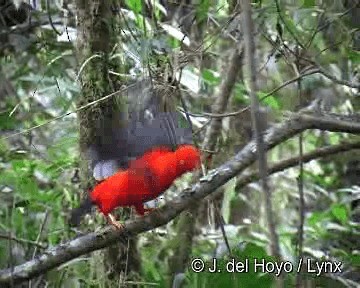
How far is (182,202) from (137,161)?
0.50 ft

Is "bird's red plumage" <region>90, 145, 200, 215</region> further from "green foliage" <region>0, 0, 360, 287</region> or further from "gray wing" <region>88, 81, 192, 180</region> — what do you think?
"green foliage" <region>0, 0, 360, 287</region>

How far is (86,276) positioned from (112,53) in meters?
0.70

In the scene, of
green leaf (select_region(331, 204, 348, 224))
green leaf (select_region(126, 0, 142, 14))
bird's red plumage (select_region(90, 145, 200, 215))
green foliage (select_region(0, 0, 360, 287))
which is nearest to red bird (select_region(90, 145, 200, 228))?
bird's red plumage (select_region(90, 145, 200, 215))

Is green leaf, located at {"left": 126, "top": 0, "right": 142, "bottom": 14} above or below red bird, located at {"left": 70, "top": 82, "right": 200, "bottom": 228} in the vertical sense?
above

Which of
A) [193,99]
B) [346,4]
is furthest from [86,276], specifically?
[346,4]

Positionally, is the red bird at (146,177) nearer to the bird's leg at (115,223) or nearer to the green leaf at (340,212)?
the bird's leg at (115,223)

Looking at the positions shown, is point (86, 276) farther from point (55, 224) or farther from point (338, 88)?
point (338, 88)

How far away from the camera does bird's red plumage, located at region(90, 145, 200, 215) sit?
5.48 feet

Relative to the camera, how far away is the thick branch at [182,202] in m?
1.54

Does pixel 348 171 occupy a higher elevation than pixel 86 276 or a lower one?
lower

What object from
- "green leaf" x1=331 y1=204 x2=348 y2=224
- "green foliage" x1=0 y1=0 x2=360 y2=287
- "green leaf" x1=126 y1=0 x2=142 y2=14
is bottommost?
"green leaf" x1=331 y1=204 x2=348 y2=224

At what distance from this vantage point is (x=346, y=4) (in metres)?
2.21

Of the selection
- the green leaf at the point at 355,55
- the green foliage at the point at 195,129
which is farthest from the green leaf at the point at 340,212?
the green leaf at the point at 355,55

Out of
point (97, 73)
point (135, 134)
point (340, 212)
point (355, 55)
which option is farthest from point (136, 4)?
point (340, 212)
